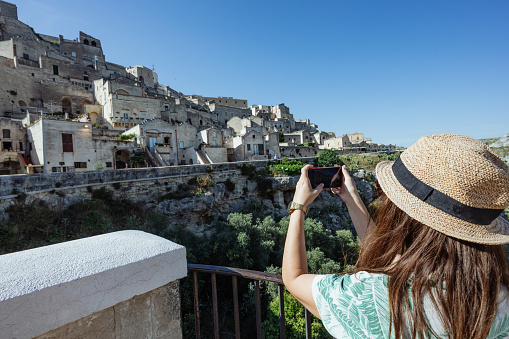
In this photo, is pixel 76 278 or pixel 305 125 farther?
pixel 305 125

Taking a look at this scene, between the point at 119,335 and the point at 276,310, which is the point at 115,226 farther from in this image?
the point at 119,335

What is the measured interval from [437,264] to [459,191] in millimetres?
313

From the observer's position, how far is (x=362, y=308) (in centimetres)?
101

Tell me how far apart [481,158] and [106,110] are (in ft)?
107

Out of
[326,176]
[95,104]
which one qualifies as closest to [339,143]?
[95,104]

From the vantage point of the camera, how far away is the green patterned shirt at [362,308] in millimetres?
928

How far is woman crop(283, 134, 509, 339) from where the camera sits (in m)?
0.92

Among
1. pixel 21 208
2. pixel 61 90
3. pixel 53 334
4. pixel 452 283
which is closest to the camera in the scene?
pixel 452 283

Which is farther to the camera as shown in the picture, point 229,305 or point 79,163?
point 79,163

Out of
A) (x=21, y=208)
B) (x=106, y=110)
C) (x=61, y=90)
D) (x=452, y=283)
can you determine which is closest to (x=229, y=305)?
(x=21, y=208)

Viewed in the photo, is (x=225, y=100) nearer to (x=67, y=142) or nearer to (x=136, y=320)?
(x=67, y=142)

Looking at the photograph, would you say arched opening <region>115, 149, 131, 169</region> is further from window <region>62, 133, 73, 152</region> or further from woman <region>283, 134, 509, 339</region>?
woman <region>283, 134, 509, 339</region>

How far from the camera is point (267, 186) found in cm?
2050

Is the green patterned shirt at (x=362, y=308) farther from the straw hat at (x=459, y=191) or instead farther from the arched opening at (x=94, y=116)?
the arched opening at (x=94, y=116)
